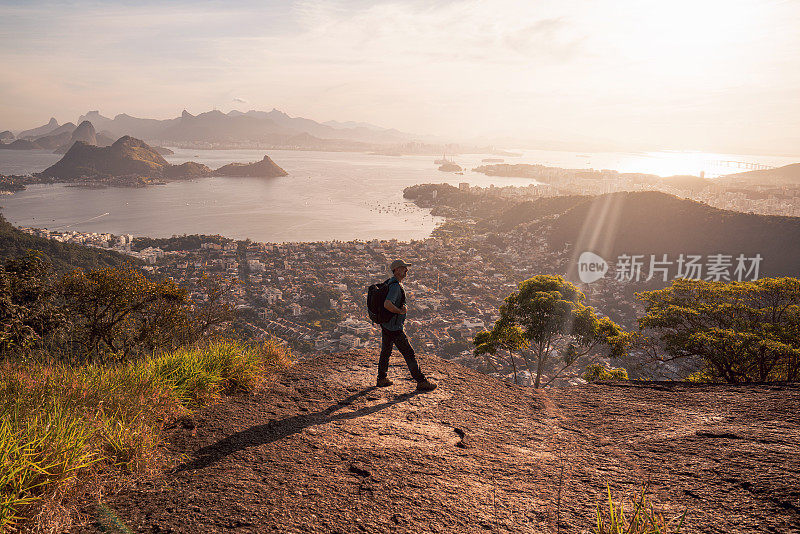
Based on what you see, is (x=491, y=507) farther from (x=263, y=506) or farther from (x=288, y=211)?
(x=288, y=211)

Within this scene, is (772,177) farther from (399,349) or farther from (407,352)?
(399,349)

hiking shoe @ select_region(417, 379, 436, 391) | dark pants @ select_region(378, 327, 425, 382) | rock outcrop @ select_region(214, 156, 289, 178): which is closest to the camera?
dark pants @ select_region(378, 327, 425, 382)

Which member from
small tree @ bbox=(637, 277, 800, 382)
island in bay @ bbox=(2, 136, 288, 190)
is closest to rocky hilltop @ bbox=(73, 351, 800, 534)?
small tree @ bbox=(637, 277, 800, 382)

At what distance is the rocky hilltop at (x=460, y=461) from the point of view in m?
2.54

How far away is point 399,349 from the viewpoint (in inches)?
194

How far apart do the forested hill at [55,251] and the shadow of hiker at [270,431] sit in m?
38.8

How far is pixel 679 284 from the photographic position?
1012 cm

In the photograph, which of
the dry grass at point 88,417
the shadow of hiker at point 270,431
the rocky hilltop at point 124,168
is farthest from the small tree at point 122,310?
the rocky hilltop at point 124,168

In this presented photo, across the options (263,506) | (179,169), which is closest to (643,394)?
(263,506)

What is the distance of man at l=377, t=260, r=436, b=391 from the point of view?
469 centimetres

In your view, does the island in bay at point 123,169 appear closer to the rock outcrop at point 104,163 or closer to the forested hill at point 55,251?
the rock outcrop at point 104,163

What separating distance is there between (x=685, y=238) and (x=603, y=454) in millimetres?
65526

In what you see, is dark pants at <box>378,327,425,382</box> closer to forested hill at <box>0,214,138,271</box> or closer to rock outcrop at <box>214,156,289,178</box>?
forested hill at <box>0,214,138,271</box>

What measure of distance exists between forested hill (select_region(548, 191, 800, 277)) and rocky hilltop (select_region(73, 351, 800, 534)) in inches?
2195
